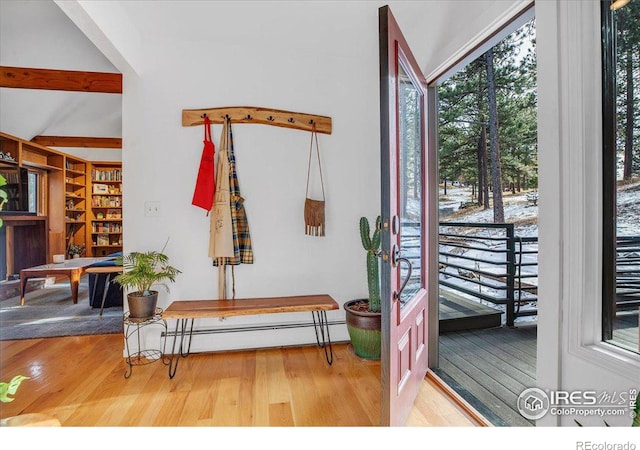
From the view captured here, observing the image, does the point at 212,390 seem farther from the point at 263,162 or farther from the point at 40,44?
the point at 40,44

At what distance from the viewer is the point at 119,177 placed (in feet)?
23.0

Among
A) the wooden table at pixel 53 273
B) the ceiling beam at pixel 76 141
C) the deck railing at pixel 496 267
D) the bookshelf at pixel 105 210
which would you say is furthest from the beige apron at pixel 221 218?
the bookshelf at pixel 105 210

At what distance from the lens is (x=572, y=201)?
1301mm

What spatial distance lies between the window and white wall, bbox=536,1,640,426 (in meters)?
0.03

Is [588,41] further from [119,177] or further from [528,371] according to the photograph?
[119,177]

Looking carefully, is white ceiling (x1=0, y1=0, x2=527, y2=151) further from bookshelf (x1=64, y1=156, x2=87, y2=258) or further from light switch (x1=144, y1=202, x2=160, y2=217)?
bookshelf (x1=64, y1=156, x2=87, y2=258)

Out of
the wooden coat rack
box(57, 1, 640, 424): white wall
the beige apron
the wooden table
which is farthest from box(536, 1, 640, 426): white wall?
the wooden table

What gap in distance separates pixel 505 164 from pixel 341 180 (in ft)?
8.62

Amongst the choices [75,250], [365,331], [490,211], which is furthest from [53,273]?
[490,211]

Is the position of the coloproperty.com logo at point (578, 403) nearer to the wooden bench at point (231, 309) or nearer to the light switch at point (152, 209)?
the wooden bench at point (231, 309)

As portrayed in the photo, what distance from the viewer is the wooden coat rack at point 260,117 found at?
2650mm

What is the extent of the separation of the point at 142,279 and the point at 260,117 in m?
1.58

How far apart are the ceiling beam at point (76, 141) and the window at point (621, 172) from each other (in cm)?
667

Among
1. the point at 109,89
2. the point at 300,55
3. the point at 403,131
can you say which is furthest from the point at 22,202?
the point at 403,131
